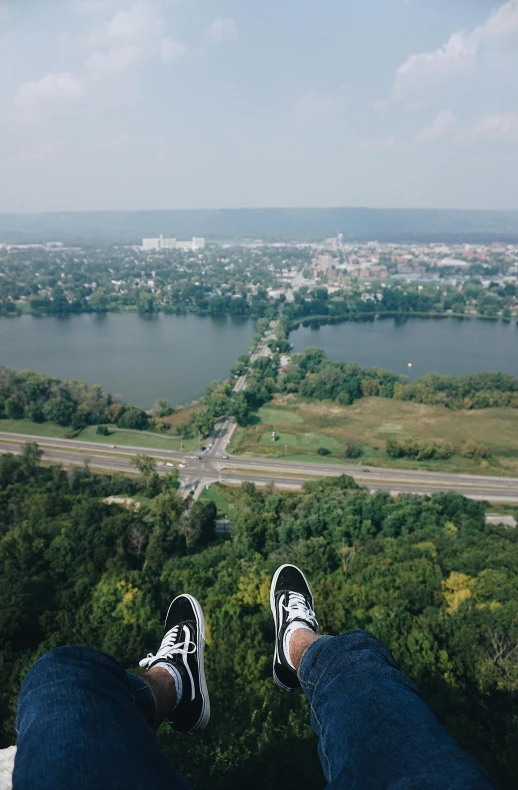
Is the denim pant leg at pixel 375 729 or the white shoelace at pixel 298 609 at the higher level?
the denim pant leg at pixel 375 729

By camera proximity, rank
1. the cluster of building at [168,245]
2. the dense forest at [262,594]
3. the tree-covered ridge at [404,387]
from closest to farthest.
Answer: the dense forest at [262,594], the tree-covered ridge at [404,387], the cluster of building at [168,245]

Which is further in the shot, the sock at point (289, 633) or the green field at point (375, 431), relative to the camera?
the green field at point (375, 431)

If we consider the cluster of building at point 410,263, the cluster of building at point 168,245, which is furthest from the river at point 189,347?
the cluster of building at point 168,245

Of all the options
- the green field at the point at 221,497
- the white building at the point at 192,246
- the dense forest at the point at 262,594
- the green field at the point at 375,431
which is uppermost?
the white building at the point at 192,246

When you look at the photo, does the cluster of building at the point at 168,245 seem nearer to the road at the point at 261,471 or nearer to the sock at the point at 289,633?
the road at the point at 261,471

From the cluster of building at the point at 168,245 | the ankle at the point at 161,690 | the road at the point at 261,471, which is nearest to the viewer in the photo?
the ankle at the point at 161,690

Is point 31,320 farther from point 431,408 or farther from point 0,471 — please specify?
point 431,408

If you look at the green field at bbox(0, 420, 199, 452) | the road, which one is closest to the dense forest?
the road
